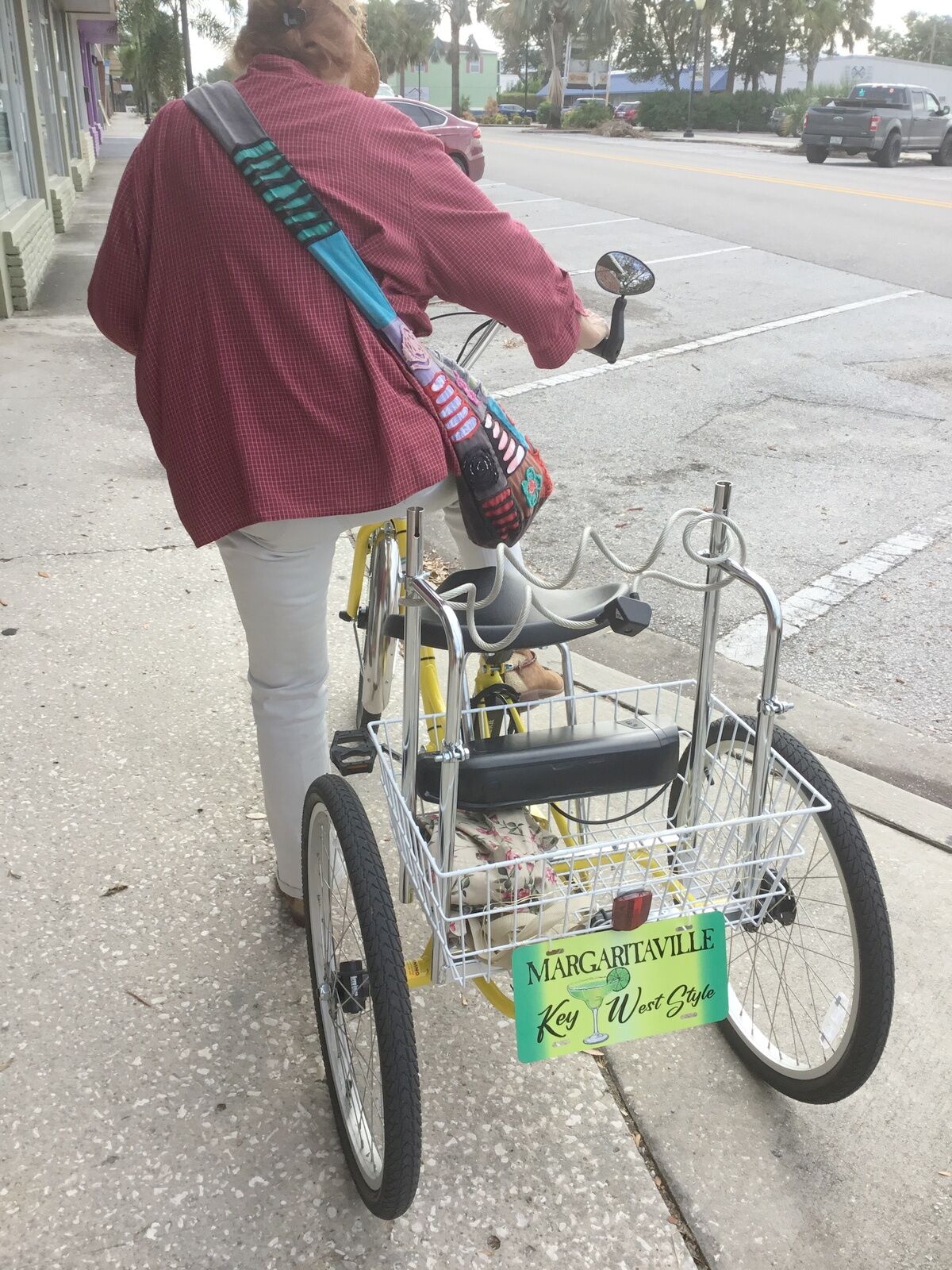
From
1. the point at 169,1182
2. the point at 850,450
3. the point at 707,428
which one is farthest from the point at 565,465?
the point at 169,1182

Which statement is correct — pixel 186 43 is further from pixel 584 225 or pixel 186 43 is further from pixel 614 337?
pixel 614 337

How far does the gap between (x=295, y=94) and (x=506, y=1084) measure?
6.13 feet

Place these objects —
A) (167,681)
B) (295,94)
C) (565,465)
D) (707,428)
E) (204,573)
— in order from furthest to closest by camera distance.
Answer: (707,428) < (565,465) < (204,573) < (167,681) < (295,94)

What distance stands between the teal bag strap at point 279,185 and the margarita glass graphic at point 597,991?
115cm

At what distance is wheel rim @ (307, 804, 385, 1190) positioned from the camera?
6.23 feet

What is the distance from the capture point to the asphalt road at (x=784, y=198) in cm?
1191

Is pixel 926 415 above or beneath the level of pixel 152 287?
beneath

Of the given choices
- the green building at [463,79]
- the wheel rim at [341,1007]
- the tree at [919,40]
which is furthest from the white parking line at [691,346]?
the green building at [463,79]

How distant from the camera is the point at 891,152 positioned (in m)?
23.2

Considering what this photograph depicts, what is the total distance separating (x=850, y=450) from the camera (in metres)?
6.11

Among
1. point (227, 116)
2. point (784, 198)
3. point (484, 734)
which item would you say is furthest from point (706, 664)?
point (784, 198)

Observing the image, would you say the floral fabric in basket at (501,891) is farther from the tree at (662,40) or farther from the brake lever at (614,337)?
the tree at (662,40)

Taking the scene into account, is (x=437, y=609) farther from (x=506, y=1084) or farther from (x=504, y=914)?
(x=506, y=1084)

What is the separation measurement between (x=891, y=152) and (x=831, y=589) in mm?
22525
